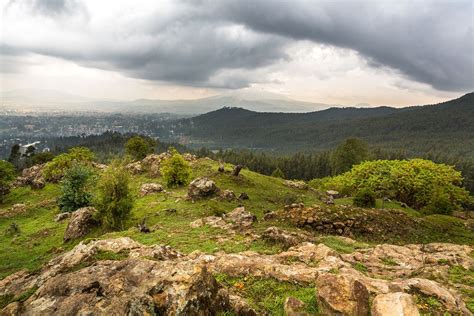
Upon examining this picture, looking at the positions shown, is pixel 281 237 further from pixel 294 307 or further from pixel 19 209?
pixel 19 209

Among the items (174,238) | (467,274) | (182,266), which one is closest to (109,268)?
(182,266)

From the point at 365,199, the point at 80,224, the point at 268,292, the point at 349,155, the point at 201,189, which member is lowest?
the point at 349,155

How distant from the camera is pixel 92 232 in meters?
33.8

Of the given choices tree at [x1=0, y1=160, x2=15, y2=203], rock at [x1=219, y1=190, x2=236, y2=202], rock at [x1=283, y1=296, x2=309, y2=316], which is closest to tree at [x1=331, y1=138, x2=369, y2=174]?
rock at [x1=219, y1=190, x2=236, y2=202]

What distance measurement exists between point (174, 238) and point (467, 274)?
21517 mm

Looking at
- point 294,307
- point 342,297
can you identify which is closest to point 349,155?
point 342,297

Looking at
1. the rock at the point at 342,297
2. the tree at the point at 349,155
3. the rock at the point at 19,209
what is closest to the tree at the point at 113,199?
the rock at the point at 342,297

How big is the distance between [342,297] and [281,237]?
12155 millimetres

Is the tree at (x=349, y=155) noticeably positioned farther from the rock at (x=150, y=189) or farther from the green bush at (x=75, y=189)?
the green bush at (x=75, y=189)

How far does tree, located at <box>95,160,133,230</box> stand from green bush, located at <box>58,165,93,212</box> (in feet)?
42.4

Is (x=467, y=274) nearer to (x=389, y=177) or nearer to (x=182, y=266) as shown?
(x=182, y=266)

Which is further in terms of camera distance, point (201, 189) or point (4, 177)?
point (4, 177)

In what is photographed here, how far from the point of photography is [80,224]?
33969mm

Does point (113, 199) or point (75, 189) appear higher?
point (113, 199)
